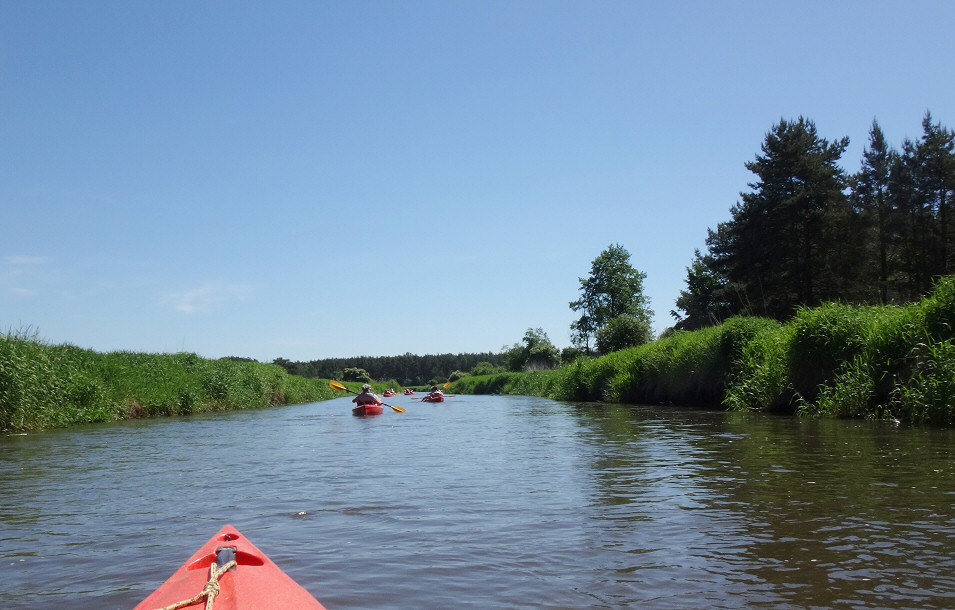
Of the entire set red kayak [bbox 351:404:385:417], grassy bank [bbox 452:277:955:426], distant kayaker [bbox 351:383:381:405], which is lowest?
red kayak [bbox 351:404:385:417]

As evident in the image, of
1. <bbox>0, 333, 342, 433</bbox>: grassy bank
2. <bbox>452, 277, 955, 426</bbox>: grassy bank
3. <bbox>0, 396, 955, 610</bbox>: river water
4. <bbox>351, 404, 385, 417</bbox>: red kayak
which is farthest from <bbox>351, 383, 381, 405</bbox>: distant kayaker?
<bbox>0, 396, 955, 610</bbox>: river water

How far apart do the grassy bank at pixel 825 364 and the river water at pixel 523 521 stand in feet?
4.52

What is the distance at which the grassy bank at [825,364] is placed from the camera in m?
10.9

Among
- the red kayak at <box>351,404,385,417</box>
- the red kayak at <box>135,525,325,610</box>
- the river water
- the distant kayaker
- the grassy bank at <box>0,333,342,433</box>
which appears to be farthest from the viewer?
the distant kayaker

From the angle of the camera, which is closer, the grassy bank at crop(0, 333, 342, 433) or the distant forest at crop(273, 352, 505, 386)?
the grassy bank at crop(0, 333, 342, 433)

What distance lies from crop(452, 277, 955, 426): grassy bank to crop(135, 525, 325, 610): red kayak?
10.6 meters

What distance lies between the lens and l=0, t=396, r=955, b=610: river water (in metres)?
3.59

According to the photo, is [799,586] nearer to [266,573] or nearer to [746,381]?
[266,573]

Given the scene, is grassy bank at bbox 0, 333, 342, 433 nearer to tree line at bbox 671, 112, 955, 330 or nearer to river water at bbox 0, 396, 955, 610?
river water at bbox 0, 396, 955, 610

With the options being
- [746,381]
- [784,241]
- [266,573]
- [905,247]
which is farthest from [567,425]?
[905,247]

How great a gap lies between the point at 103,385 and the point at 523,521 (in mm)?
15423

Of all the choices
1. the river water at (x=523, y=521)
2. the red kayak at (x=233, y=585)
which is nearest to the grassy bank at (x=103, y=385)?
the river water at (x=523, y=521)

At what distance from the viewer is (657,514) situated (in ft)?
17.6

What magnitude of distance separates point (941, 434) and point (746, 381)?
6.70 m
